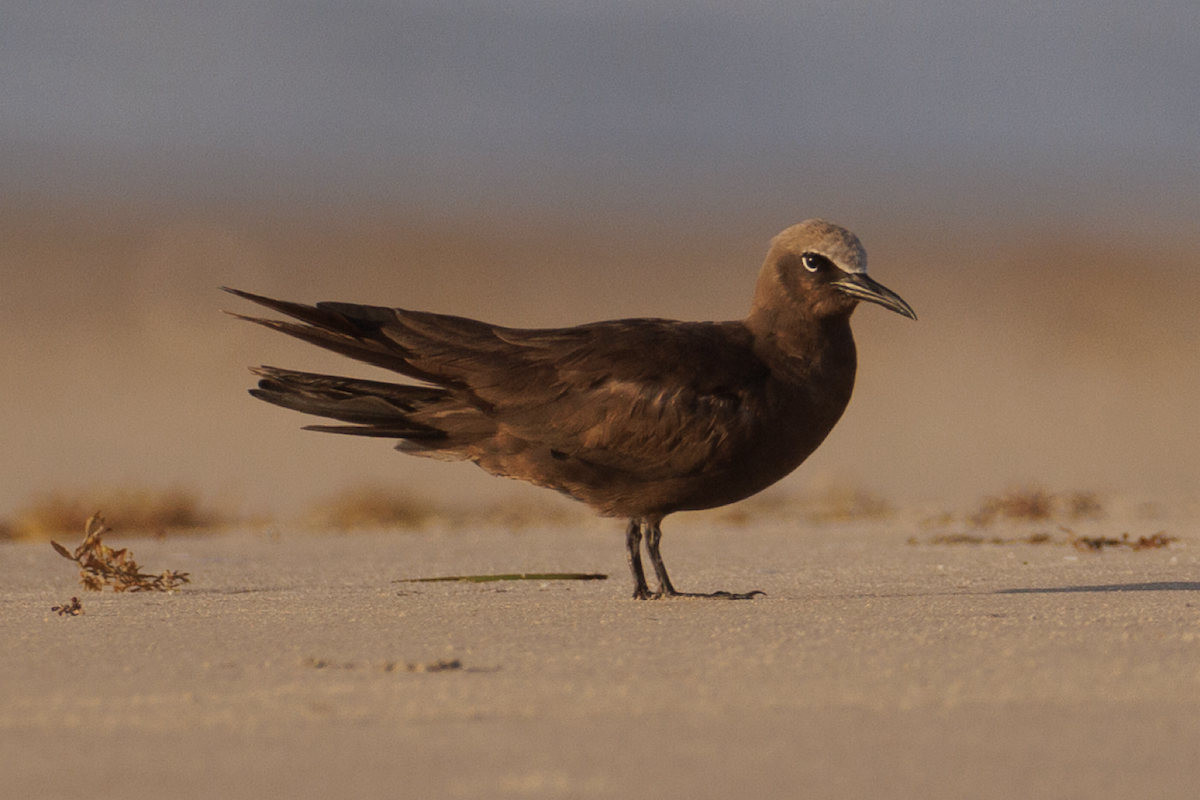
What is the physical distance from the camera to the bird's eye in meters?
6.48

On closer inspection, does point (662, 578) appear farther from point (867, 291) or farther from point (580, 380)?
point (867, 291)

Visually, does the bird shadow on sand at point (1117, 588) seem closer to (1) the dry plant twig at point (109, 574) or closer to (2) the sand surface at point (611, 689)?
(2) the sand surface at point (611, 689)

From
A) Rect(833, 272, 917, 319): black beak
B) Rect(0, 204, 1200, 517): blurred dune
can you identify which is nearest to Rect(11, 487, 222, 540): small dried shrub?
Rect(0, 204, 1200, 517): blurred dune

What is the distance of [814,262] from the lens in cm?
648

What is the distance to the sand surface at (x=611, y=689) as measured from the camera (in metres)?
3.32

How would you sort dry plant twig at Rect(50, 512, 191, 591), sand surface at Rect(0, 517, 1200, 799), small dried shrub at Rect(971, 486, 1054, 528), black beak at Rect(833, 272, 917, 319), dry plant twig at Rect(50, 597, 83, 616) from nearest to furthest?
1. sand surface at Rect(0, 517, 1200, 799)
2. dry plant twig at Rect(50, 597, 83, 616)
3. black beak at Rect(833, 272, 917, 319)
4. dry plant twig at Rect(50, 512, 191, 591)
5. small dried shrub at Rect(971, 486, 1054, 528)

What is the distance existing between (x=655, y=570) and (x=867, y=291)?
4.43 ft

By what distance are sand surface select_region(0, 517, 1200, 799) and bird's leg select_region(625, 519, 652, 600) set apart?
188 millimetres

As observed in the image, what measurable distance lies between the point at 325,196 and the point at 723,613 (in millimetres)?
46518

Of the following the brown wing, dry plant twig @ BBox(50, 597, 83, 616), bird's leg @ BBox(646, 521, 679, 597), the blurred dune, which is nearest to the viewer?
dry plant twig @ BBox(50, 597, 83, 616)

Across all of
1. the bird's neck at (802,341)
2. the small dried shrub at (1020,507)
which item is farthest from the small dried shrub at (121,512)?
the bird's neck at (802,341)

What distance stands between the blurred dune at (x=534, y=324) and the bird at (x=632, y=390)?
696cm

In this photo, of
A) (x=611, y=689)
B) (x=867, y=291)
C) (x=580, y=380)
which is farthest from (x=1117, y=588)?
(x=611, y=689)

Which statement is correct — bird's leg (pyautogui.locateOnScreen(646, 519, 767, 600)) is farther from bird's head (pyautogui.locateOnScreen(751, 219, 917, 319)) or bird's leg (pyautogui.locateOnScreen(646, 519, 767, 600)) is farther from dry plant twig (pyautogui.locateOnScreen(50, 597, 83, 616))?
dry plant twig (pyautogui.locateOnScreen(50, 597, 83, 616))
